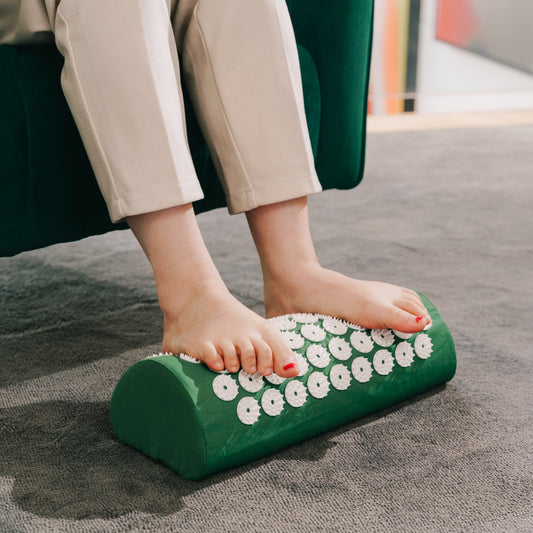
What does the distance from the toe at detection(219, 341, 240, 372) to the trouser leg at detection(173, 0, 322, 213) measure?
21cm

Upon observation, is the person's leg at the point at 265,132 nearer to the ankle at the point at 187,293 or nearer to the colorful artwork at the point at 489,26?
the ankle at the point at 187,293

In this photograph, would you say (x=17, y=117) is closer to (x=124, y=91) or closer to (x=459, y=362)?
(x=124, y=91)

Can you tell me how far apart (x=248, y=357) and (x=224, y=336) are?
36 millimetres

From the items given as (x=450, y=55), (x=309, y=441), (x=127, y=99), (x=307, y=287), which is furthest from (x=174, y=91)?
(x=450, y=55)

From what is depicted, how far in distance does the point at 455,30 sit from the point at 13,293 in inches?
118

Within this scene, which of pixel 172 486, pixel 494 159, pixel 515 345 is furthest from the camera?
pixel 494 159

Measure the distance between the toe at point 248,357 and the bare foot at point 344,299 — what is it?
0.15 meters

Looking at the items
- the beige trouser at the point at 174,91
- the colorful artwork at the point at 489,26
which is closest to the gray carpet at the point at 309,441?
the beige trouser at the point at 174,91

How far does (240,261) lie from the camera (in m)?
1.42

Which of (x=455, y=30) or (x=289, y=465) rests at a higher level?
(x=289, y=465)

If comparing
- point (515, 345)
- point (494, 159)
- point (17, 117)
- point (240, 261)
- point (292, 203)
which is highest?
point (17, 117)

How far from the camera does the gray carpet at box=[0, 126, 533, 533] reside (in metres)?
0.64

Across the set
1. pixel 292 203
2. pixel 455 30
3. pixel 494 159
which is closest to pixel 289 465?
pixel 292 203

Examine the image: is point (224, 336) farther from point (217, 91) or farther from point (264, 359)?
point (217, 91)
